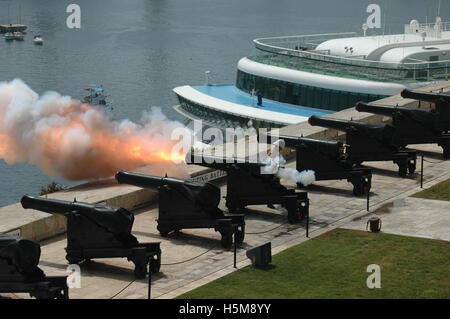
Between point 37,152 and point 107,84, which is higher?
point 37,152

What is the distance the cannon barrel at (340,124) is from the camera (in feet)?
120

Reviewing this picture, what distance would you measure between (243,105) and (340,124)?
45.8 meters

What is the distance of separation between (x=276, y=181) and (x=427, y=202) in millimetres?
5767

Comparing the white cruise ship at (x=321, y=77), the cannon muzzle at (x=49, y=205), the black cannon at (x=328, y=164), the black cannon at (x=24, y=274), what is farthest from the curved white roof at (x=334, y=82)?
the black cannon at (x=24, y=274)

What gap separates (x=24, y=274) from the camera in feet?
74.3

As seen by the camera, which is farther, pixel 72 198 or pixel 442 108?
pixel 442 108

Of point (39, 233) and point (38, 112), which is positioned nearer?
point (39, 233)

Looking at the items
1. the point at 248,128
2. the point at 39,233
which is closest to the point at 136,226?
the point at 39,233

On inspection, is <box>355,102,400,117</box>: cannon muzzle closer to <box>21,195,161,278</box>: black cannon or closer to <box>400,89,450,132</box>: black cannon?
<box>400,89,450,132</box>: black cannon

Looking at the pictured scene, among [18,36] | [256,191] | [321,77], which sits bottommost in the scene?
[18,36]

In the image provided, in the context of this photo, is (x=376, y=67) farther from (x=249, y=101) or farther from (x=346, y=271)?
(x=346, y=271)

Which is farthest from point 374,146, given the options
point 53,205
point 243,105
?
point 243,105

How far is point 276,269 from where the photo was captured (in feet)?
85.7
